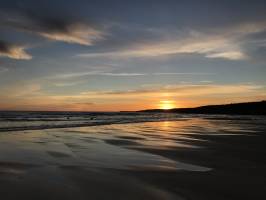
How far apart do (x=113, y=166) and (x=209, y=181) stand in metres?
2.69

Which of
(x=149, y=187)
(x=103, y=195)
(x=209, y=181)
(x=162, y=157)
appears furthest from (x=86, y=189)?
(x=162, y=157)

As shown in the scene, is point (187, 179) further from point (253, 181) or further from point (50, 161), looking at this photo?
point (50, 161)

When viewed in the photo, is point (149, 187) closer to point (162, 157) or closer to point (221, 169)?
point (221, 169)

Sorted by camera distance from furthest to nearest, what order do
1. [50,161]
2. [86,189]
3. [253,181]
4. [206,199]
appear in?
[50,161], [253,181], [86,189], [206,199]

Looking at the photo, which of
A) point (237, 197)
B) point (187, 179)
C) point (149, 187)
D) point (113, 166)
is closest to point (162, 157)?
point (113, 166)

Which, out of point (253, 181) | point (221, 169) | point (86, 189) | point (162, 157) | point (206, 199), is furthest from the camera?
point (162, 157)

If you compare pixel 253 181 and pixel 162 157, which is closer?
pixel 253 181

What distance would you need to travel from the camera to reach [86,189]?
5527mm

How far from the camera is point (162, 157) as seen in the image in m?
9.49

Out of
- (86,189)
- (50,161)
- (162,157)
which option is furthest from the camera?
(162,157)

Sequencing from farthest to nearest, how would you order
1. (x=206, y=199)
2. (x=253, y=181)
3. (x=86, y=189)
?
(x=253, y=181), (x=86, y=189), (x=206, y=199)

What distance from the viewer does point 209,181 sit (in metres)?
6.25

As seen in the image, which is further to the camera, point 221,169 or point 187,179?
point 221,169

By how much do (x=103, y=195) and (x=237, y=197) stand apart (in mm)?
2335
